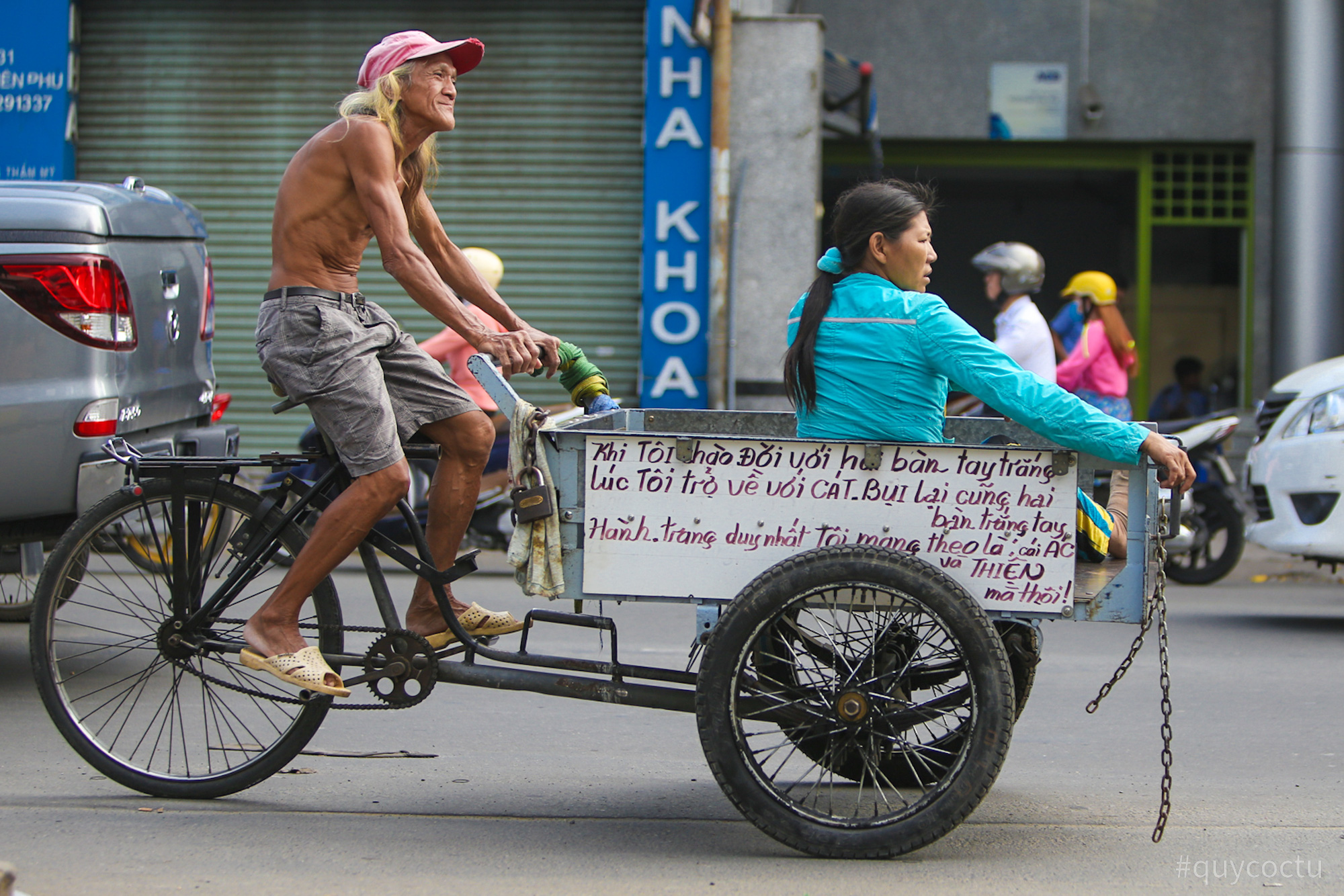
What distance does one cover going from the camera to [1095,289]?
8.71 metres

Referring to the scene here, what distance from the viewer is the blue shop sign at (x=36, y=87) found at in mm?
11719

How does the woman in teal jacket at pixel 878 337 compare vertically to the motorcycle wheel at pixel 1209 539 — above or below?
above

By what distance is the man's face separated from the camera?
371cm

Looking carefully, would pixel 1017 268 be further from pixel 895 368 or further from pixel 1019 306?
pixel 895 368

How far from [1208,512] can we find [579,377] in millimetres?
5821

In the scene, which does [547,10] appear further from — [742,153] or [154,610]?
[154,610]

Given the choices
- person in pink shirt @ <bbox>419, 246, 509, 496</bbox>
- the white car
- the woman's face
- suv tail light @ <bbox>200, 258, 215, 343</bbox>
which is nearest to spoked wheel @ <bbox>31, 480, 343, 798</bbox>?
the woman's face

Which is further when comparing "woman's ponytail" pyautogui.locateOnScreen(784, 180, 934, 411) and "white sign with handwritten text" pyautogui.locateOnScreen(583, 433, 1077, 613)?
"woman's ponytail" pyautogui.locateOnScreen(784, 180, 934, 411)

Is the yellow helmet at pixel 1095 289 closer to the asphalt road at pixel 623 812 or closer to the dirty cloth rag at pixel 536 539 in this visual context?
the asphalt road at pixel 623 812

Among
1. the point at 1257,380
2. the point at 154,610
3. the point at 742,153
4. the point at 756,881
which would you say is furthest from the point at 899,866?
the point at 1257,380

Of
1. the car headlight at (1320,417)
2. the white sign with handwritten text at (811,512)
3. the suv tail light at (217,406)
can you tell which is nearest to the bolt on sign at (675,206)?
the car headlight at (1320,417)

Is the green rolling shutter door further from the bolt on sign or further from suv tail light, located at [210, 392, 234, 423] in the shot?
suv tail light, located at [210, 392, 234, 423]

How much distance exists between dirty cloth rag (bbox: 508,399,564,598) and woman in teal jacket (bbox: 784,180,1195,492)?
28.7 inches

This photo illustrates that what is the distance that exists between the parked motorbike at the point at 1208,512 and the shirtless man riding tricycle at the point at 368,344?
577 cm
